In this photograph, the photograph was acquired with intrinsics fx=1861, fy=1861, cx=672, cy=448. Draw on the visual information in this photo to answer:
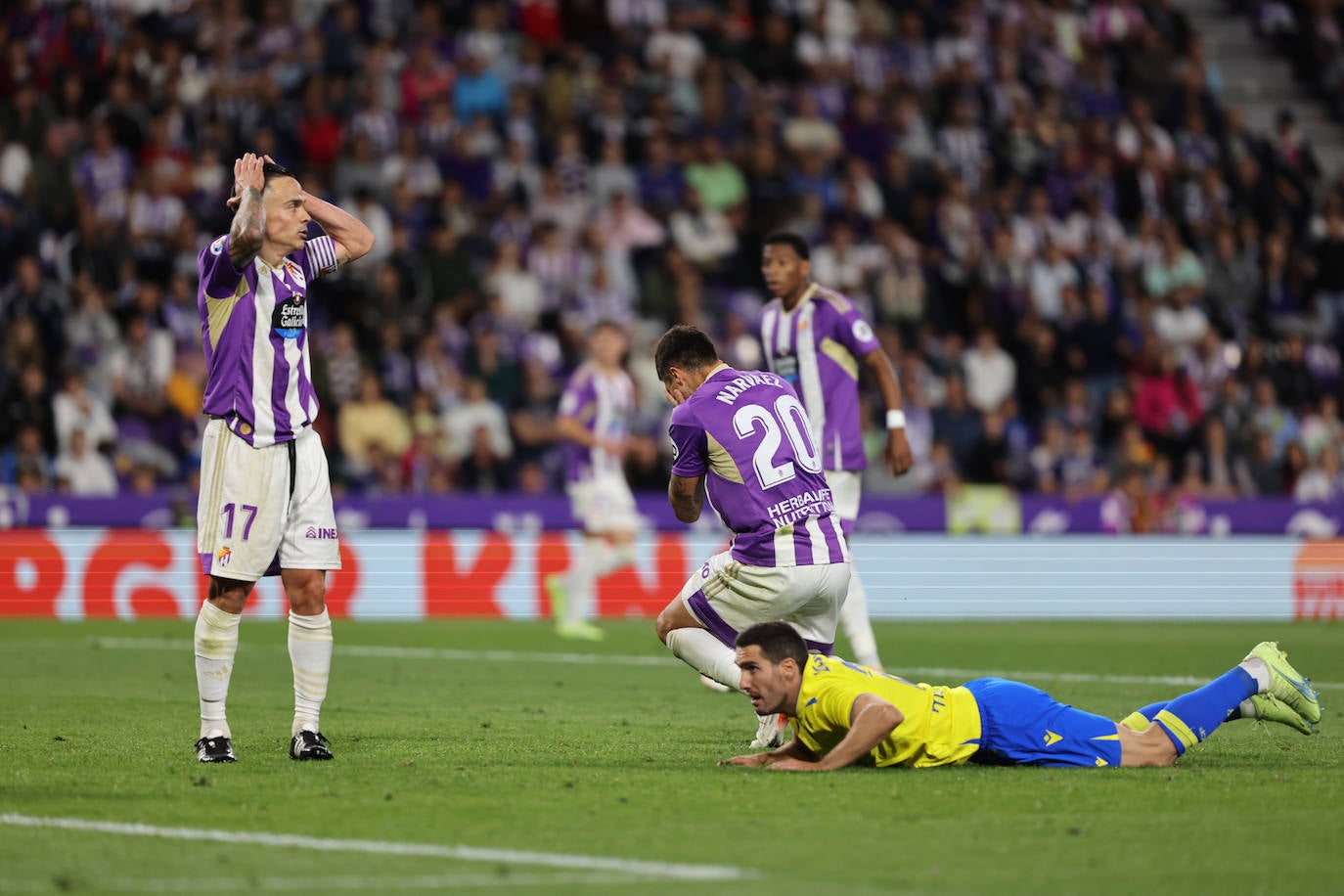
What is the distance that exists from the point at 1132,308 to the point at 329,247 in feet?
58.2

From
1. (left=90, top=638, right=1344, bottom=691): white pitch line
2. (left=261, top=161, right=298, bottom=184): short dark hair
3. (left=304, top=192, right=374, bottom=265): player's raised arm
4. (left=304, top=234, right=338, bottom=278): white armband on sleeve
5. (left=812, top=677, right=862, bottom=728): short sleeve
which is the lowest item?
(left=90, top=638, right=1344, bottom=691): white pitch line

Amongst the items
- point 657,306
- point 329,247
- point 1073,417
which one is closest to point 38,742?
point 329,247

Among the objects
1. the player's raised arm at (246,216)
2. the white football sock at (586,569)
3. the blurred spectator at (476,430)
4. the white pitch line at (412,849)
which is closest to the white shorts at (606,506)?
the white football sock at (586,569)

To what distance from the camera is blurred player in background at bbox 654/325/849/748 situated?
26.9ft

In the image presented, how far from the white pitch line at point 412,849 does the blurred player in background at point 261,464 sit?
5.46ft

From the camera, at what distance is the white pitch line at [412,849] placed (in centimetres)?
543

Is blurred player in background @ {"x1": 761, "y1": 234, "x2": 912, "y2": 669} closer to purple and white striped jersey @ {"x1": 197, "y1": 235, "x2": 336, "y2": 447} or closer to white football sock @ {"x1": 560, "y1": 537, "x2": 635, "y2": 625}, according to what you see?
purple and white striped jersey @ {"x1": 197, "y1": 235, "x2": 336, "y2": 447}

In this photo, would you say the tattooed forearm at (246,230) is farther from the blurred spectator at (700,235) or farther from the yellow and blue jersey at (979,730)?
the blurred spectator at (700,235)

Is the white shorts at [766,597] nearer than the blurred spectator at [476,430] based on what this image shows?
Yes

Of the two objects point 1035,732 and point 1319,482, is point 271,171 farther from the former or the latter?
point 1319,482

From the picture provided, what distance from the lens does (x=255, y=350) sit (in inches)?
318

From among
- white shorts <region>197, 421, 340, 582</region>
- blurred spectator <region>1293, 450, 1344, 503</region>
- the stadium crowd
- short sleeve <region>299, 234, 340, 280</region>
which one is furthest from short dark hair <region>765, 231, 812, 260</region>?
blurred spectator <region>1293, 450, 1344, 503</region>

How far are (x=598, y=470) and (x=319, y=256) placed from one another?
846cm

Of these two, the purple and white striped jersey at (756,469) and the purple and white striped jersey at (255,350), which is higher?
the purple and white striped jersey at (255,350)
